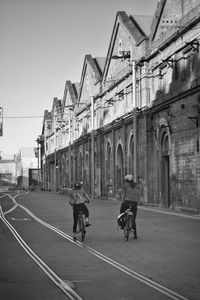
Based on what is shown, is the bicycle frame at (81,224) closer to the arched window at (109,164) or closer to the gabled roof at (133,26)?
the gabled roof at (133,26)

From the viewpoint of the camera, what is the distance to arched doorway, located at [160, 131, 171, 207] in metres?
33.1

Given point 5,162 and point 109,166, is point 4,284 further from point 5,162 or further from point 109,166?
point 5,162

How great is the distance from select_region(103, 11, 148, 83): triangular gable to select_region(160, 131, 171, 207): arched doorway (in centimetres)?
789

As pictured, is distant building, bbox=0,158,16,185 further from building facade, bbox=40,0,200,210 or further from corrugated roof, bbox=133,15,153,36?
corrugated roof, bbox=133,15,153,36

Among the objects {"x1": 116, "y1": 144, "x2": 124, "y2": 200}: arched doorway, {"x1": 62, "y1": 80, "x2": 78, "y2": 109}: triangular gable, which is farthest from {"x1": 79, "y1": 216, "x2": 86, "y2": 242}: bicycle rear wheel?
{"x1": 62, "y1": 80, "x2": 78, "y2": 109}: triangular gable

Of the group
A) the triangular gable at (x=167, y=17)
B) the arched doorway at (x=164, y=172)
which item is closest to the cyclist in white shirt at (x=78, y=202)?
the triangular gable at (x=167, y=17)

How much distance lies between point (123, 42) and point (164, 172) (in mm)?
14607

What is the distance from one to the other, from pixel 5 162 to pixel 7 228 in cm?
15849

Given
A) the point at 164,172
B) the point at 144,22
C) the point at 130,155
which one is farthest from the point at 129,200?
the point at 144,22

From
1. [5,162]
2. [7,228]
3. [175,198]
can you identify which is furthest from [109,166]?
[5,162]

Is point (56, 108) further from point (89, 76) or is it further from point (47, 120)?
point (89, 76)

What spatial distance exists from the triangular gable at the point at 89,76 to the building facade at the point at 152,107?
20cm

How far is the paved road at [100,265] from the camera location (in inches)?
308

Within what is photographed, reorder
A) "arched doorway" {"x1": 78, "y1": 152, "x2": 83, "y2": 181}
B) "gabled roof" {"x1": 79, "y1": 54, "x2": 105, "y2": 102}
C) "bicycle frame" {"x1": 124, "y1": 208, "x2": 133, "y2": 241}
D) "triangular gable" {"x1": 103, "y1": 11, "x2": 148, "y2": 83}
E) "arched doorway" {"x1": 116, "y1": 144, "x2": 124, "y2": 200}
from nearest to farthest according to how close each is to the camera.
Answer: "bicycle frame" {"x1": 124, "y1": 208, "x2": 133, "y2": 241}
"triangular gable" {"x1": 103, "y1": 11, "x2": 148, "y2": 83}
"arched doorway" {"x1": 116, "y1": 144, "x2": 124, "y2": 200}
"gabled roof" {"x1": 79, "y1": 54, "x2": 105, "y2": 102}
"arched doorway" {"x1": 78, "y1": 152, "x2": 83, "y2": 181}
